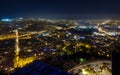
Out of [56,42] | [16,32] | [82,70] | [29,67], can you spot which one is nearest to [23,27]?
[16,32]

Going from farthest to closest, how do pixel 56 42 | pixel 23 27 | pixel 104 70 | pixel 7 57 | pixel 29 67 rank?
1. pixel 23 27
2. pixel 56 42
3. pixel 7 57
4. pixel 104 70
5. pixel 29 67

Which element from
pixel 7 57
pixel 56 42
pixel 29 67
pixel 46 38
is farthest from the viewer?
pixel 46 38

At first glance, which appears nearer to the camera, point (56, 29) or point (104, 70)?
point (104, 70)

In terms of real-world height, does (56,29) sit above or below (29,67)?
below

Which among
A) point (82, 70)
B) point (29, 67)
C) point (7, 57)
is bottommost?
point (7, 57)

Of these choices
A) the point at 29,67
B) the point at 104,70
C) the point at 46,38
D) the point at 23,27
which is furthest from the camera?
the point at 23,27

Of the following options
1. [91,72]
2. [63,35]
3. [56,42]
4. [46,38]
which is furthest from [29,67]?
[63,35]

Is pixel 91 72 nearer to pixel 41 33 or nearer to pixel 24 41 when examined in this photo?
pixel 24 41

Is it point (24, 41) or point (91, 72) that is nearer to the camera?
point (91, 72)

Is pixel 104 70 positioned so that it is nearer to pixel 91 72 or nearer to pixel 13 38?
pixel 91 72
